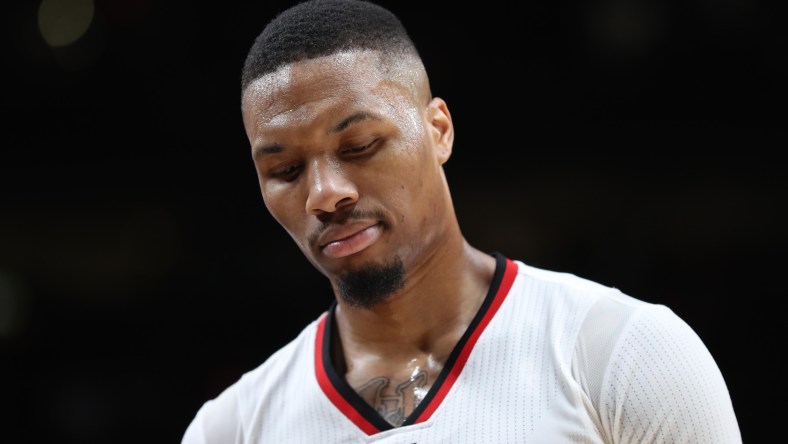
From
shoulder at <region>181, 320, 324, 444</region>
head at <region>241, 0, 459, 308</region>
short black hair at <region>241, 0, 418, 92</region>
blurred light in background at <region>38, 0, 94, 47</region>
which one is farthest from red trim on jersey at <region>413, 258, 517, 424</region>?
→ blurred light in background at <region>38, 0, 94, 47</region>

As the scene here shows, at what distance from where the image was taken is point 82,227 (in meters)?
3.51

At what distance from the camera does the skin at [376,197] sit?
50.4 inches

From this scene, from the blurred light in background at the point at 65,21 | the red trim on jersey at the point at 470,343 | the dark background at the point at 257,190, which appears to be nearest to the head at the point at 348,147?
the red trim on jersey at the point at 470,343

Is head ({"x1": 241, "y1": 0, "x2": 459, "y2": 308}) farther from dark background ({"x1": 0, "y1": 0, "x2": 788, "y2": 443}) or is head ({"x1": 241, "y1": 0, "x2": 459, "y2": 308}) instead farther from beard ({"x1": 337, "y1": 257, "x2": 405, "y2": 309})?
dark background ({"x1": 0, "y1": 0, "x2": 788, "y2": 443})

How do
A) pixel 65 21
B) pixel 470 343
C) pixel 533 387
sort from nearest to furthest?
pixel 533 387 → pixel 470 343 → pixel 65 21

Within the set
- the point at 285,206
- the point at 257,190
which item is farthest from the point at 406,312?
the point at 257,190

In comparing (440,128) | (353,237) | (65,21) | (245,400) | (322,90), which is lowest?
(245,400)

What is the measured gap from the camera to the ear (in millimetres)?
1420

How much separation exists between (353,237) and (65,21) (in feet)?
8.13

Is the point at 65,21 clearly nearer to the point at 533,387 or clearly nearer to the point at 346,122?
the point at 346,122

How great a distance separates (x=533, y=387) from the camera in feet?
4.01

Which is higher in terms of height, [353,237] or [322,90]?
[322,90]

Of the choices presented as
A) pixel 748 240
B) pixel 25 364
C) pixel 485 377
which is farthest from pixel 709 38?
pixel 25 364

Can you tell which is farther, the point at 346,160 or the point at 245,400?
the point at 245,400
